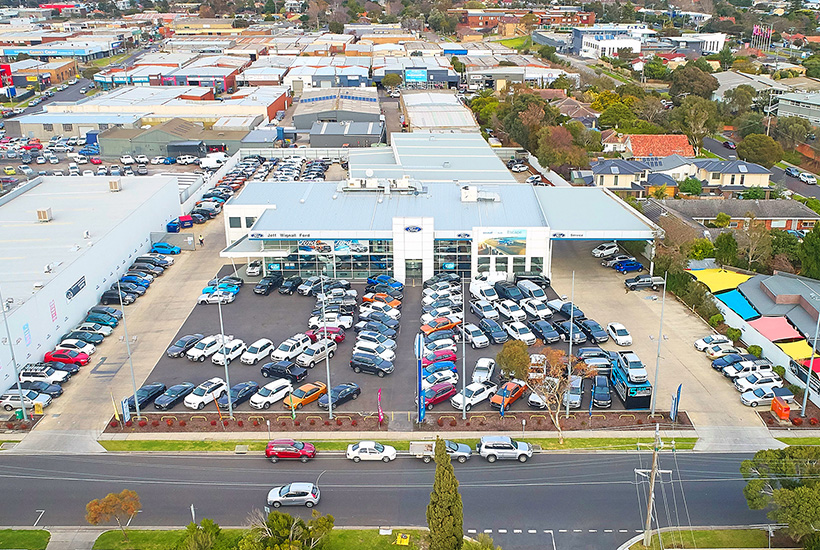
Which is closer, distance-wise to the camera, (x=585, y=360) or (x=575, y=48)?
(x=585, y=360)

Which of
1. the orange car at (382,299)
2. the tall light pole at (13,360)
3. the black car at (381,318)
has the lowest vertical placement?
the black car at (381,318)

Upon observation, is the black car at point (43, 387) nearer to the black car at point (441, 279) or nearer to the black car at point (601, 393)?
the black car at point (441, 279)

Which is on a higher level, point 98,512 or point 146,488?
point 98,512

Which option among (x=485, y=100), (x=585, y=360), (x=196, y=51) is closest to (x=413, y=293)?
(x=585, y=360)

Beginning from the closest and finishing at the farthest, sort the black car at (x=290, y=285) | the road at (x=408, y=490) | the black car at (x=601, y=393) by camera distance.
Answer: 1. the road at (x=408, y=490)
2. the black car at (x=601, y=393)
3. the black car at (x=290, y=285)

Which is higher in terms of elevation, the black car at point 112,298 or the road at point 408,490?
the black car at point 112,298

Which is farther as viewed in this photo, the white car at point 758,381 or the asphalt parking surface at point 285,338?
the asphalt parking surface at point 285,338

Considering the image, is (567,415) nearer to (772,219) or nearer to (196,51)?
(772,219)

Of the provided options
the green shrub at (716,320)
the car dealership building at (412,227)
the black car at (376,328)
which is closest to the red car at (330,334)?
the black car at (376,328)

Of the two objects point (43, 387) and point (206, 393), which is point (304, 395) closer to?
point (206, 393)
